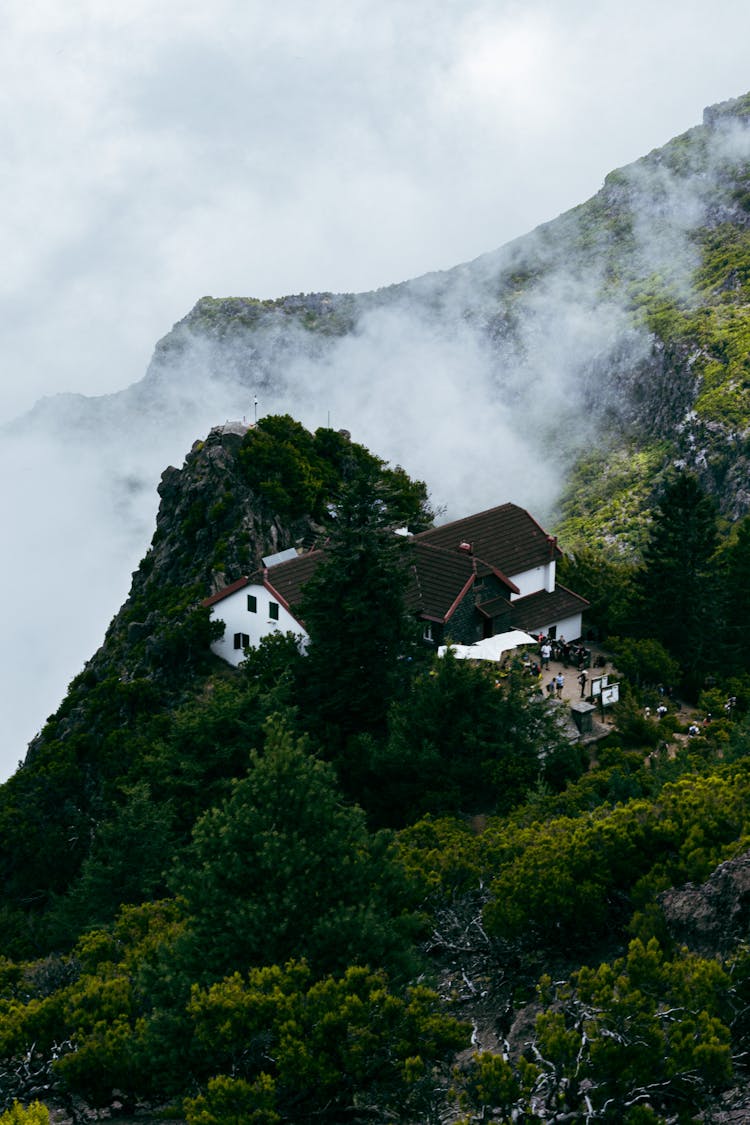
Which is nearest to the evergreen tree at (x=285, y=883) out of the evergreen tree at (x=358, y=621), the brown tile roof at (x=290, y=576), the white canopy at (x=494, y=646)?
the evergreen tree at (x=358, y=621)

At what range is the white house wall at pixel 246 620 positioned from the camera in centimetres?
5378

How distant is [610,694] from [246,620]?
17.5m

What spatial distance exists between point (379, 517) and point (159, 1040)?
27.4 metres

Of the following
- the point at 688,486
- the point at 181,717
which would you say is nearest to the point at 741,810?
the point at 181,717

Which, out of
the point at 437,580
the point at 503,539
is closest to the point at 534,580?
the point at 503,539

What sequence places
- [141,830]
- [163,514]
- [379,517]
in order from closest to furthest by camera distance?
[141,830] → [379,517] → [163,514]

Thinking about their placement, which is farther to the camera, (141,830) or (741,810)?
(141,830)

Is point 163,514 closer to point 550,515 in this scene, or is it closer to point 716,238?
point 550,515

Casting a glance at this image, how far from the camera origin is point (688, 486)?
182ft

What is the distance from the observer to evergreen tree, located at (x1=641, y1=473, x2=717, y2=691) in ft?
174

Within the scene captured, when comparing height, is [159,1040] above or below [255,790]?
below

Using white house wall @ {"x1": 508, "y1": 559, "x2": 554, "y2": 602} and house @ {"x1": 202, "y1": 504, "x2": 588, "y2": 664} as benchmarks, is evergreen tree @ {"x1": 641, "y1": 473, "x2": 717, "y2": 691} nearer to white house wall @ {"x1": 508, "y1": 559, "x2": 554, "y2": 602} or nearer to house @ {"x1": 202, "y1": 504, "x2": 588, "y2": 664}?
house @ {"x1": 202, "y1": 504, "x2": 588, "y2": 664}

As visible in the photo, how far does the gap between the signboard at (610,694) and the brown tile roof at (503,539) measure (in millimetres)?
9213

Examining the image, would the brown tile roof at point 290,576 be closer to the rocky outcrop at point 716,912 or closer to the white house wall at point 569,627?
the white house wall at point 569,627
